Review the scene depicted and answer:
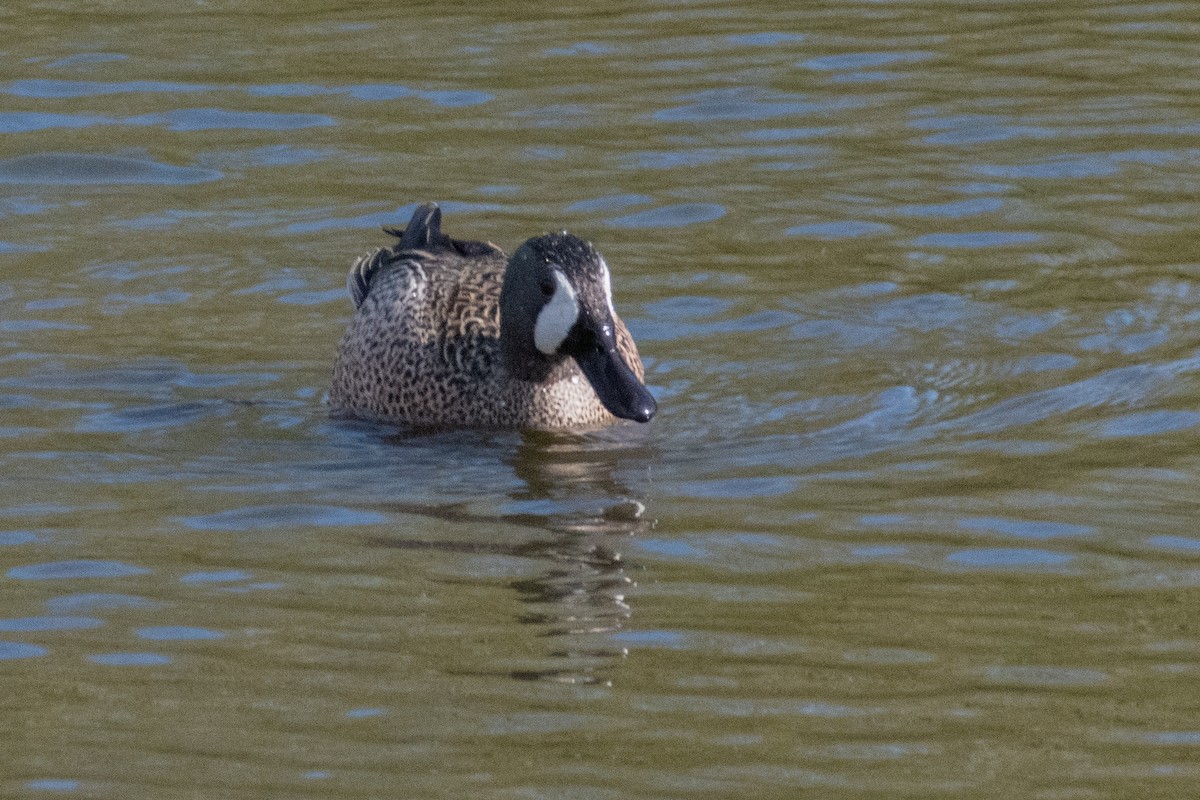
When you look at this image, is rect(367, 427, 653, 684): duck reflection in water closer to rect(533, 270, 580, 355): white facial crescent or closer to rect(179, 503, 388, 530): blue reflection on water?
rect(179, 503, 388, 530): blue reflection on water

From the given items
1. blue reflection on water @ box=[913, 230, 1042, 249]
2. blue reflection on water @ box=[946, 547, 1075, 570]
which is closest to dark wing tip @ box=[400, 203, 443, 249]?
blue reflection on water @ box=[913, 230, 1042, 249]

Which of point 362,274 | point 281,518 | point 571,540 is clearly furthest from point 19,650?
point 362,274

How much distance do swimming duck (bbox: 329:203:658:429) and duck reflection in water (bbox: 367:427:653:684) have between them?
198 mm

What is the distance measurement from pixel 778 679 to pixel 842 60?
8.75m

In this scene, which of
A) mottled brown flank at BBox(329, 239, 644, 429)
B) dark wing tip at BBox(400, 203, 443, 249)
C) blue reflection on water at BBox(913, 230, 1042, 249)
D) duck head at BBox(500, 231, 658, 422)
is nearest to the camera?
duck head at BBox(500, 231, 658, 422)

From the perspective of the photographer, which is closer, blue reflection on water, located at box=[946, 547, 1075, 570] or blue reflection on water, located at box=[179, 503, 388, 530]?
blue reflection on water, located at box=[946, 547, 1075, 570]

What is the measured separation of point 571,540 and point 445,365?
2.12 metres

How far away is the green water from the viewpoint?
19.7 ft

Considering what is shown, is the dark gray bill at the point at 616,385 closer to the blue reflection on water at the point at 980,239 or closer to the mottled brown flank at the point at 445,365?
the mottled brown flank at the point at 445,365

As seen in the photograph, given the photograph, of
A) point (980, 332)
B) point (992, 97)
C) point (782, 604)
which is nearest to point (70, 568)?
point (782, 604)

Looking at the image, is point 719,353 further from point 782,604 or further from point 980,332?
point 782,604

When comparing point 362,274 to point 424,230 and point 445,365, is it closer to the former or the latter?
point 424,230

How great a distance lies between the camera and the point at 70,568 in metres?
7.47

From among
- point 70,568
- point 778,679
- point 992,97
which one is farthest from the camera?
point 992,97
